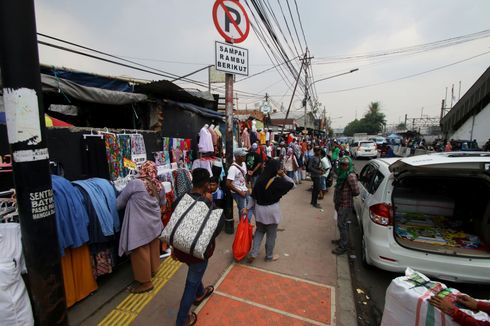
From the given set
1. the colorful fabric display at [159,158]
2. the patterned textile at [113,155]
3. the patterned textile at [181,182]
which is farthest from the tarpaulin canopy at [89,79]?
the patterned textile at [181,182]

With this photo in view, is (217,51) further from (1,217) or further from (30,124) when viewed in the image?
(1,217)

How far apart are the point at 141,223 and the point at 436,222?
5.26 meters

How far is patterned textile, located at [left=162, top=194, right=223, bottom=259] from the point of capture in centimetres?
→ 233

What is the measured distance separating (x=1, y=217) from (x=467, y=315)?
400 centimetres

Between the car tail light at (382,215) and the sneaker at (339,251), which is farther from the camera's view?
the sneaker at (339,251)

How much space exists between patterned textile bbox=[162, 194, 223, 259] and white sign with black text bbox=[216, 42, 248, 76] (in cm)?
252

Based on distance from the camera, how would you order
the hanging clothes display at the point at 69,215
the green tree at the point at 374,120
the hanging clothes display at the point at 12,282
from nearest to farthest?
the hanging clothes display at the point at 12,282
the hanging clothes display at the point at 69,215
the green tree at the point at 374,120

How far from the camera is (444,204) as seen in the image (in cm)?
489

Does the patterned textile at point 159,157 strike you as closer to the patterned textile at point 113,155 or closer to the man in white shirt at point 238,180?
the patterned textile at point 113,155

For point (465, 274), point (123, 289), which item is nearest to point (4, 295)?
point (123, 289)

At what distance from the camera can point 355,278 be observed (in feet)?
12.7

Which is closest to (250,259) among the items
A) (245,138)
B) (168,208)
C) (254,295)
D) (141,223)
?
(254,295)

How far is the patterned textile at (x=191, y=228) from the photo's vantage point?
2.33 meters

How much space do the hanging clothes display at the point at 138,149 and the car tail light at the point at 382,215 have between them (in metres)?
A: 3.97
